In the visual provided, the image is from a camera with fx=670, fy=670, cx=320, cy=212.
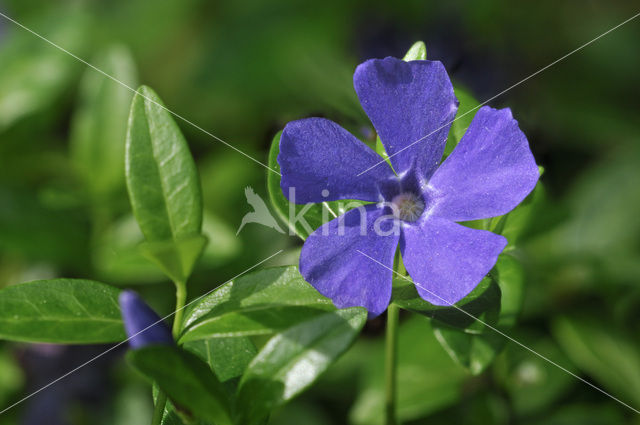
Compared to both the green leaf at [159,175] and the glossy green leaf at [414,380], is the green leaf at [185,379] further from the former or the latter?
the glossy green leaf at [414,380]

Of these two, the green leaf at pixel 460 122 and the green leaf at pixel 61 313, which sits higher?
the green leaf at pixel 61 313

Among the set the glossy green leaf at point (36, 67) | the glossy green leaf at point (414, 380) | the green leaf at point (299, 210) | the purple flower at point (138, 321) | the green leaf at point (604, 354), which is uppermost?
the glossy green leaf at point (36, 67)

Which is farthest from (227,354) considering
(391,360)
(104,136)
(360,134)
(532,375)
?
(104,136)

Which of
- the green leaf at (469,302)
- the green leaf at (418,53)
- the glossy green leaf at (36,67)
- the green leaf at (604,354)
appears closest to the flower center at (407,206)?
the green leaf at (469,302)

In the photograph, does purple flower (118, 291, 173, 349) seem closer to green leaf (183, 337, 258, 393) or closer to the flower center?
green leaf (183, 337, 258, 393)

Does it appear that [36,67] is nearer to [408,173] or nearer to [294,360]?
[408,173]

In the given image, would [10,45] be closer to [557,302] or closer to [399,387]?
[399,387]
